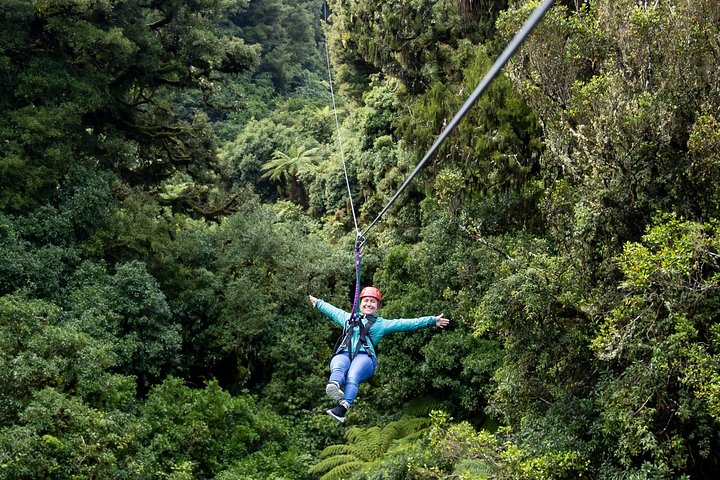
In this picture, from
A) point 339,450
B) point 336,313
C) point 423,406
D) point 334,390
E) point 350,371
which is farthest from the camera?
point 423,406

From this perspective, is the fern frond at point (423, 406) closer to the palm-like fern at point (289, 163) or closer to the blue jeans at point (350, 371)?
the blue jeans at point (350, 371)

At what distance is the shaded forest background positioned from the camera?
6.64 meters

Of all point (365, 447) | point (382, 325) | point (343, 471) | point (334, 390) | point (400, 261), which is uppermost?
point (382, 325)

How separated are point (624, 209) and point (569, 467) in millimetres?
2430

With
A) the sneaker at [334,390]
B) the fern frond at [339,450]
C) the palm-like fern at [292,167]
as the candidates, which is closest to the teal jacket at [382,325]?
the sneaker at [334,390]

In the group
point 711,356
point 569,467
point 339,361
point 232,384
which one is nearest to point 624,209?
point 711,356

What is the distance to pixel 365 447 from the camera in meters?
11.7

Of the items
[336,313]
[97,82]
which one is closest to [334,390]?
[336,313]

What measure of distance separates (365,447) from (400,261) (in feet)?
12.4

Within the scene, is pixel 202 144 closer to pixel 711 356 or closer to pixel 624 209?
pixel 624 209

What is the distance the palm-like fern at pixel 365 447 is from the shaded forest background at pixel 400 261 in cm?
5

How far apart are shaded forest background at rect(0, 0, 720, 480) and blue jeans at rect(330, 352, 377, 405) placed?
1177 mm

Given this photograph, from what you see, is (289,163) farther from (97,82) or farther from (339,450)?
(339,450)

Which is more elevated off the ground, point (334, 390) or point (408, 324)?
point (408, 324)
